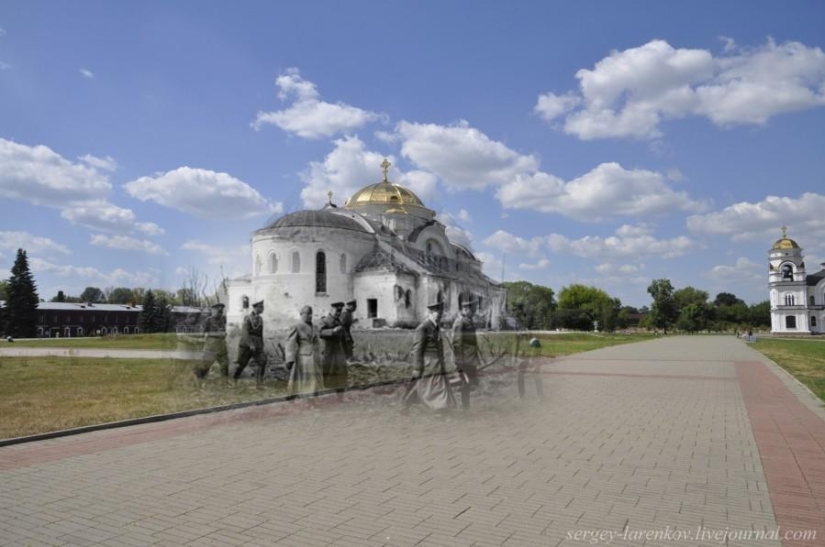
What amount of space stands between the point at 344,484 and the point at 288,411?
5.00m

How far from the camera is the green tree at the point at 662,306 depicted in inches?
3999

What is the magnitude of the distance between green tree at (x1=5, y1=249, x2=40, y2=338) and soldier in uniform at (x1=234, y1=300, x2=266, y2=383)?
211 ft

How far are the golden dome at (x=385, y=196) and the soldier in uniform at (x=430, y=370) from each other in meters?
38.2

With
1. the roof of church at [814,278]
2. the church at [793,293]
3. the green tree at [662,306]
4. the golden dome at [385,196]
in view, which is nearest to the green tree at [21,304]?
the golden dome at [385,196]

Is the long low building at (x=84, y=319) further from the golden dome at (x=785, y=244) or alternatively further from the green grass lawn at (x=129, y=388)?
the golden dome at (x=785, y=244)

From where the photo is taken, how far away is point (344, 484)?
5914 millimetres

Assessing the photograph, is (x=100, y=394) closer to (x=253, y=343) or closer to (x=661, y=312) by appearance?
(x=253, y=343)

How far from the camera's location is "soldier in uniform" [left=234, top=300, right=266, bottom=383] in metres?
12.9

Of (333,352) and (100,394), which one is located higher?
(333,352)

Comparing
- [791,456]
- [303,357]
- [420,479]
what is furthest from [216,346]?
[791,456]

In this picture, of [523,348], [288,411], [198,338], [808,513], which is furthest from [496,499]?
[523,348]

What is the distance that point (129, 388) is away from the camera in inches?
568

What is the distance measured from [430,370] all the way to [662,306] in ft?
330

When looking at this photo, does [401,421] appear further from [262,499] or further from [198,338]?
[198,338]
